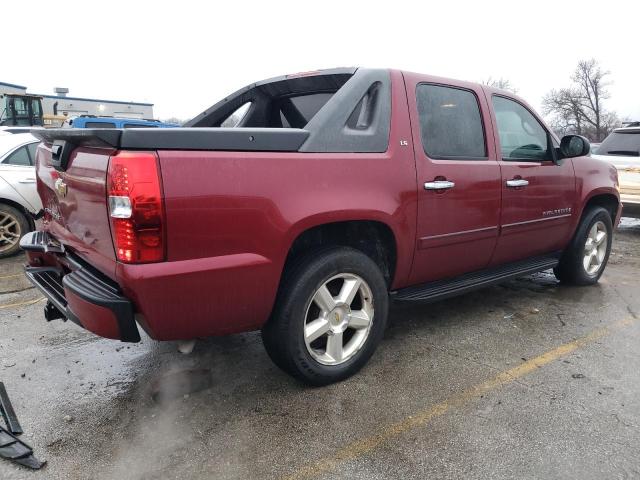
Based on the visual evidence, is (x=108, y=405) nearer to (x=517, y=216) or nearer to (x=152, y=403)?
(x=152, y=403)

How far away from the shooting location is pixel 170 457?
2311 mm

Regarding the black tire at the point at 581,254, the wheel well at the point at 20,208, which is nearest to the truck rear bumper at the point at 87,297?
the wheel well at the point at 20,208

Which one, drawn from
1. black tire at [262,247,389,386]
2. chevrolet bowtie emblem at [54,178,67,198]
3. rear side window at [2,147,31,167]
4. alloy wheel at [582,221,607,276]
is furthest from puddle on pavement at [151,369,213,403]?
rear side window at [2,147,31,167]

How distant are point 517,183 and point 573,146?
924mm

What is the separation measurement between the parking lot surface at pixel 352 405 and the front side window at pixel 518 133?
4.54ft

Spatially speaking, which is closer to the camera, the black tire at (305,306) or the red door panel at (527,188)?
the black tire at (305,306)

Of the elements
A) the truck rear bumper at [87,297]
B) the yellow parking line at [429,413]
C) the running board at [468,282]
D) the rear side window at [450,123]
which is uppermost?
the rear side window at [450,123]

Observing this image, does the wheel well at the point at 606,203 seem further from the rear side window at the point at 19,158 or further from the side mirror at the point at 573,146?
the rear side window at the point at 19,158

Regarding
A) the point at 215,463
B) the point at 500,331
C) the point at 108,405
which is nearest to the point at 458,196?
the point at 500,331

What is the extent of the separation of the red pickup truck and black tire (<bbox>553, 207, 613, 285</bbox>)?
1.78 ft

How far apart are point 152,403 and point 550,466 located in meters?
2.09

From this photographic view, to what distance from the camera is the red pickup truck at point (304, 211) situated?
219 centimetres

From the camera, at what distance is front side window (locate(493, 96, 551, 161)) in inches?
152

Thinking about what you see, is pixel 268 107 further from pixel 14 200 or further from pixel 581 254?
pixel 14 200
